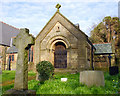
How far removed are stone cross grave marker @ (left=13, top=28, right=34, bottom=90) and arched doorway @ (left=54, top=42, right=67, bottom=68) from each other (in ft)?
35.7

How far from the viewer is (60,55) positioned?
52.1 ft

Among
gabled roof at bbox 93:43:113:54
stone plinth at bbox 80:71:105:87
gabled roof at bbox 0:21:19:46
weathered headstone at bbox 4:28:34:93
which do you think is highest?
gabled roof at bbox 0:21:19:46

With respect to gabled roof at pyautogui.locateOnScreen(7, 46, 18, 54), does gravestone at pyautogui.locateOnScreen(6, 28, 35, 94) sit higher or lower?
lower

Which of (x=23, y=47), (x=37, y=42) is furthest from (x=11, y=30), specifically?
(x=23, y=47)

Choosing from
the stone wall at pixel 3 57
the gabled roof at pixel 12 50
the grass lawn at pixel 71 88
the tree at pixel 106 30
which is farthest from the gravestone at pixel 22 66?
the tree at pixel 106 30

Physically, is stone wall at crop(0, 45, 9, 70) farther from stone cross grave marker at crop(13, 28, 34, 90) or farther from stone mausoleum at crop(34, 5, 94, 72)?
stone cross grave marker at crop(13, 28, 34, 90)

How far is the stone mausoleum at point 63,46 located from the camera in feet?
45.7

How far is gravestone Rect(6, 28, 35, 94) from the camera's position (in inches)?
176

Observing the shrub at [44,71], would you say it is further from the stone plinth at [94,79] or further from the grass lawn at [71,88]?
the stone plinth at [94,79]

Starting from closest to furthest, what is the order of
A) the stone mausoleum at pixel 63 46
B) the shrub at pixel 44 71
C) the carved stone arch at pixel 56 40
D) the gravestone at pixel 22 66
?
1. the gravestone at pixel 22 66
2. the shrub at pixel 44 71
3. the stone mausoleum at pixel 63 46
4. the carved stone arch at pixel 56 40

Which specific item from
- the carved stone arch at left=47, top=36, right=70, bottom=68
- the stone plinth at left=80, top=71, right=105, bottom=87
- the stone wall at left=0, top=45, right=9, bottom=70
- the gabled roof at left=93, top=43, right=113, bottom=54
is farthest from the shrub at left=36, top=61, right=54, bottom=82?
the stone wall at left=0, top=45, right=9, bottom=70

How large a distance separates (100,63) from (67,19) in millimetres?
8652

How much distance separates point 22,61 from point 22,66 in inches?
8.1

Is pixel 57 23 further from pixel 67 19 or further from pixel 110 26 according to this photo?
pixel 110 26
